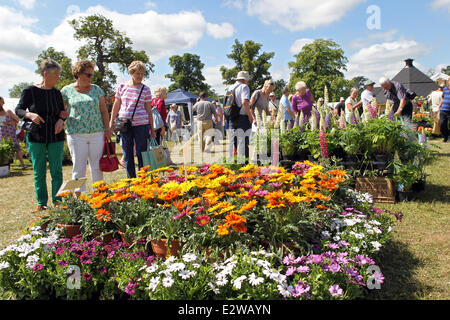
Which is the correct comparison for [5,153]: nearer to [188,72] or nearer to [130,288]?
[130,288]

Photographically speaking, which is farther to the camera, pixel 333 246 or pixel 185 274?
pixel 333 246

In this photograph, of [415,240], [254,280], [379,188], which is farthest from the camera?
[379,188]

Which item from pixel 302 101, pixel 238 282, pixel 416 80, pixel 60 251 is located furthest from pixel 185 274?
pixel 416 80

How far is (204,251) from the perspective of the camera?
1971 mm

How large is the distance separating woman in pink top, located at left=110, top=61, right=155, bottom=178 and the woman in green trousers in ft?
2.22

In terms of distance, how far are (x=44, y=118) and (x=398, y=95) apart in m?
6.39

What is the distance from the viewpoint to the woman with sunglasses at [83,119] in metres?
3.63

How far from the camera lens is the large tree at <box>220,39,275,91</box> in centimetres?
4334

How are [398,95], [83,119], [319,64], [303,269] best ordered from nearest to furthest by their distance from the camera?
[303,269] → [83,119] → [398,95] → [319,64]

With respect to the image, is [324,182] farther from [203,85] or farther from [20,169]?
[203,85]
